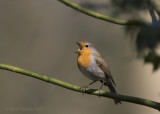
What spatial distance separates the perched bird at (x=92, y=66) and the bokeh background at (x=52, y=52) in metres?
2.68

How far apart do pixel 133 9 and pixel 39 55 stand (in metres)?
5.37

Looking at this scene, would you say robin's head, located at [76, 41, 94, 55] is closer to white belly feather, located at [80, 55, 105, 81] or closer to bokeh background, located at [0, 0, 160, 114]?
white belly feather, located at [80, 55, 105, 81]

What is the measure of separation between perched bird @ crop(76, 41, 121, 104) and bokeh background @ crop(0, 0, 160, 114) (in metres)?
2.68

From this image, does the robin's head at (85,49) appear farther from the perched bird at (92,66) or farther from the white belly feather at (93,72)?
the white belly feather at (93,72)

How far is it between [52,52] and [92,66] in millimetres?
3258

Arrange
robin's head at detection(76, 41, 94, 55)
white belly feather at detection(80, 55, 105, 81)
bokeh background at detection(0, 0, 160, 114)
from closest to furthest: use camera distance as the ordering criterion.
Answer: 1. white belly feather at detection(80, 55, 105, 81)
2. robin's head at detection(76, 41, 94, 55)
3. bokeh background at detection(0, 0, 160, 114)

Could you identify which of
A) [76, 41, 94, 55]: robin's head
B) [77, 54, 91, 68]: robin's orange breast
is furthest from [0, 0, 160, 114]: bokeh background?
[77, 54, 91, 68]: robin's orange breast

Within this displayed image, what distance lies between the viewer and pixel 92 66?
3.84 metres

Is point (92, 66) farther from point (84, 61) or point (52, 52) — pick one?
point (52, 52)

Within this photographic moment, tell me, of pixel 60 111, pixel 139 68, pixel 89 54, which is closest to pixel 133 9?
pixel 89 54

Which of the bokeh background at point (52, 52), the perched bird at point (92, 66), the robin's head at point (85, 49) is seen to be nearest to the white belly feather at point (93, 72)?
the perched bird at point (92, 66)

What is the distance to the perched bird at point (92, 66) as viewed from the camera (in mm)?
3771

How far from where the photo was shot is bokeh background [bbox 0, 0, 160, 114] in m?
6.81

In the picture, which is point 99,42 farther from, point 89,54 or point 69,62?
point 89,54
